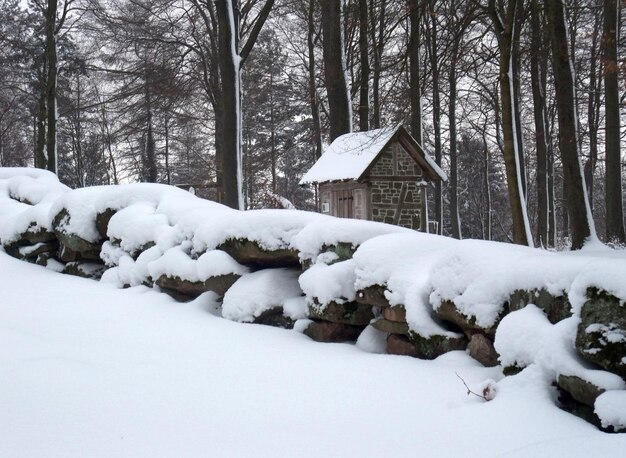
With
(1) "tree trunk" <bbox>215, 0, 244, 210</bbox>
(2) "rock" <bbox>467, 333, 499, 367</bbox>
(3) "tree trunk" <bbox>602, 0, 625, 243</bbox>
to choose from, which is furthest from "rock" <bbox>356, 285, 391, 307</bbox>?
(3) "tree trunk" <bbox>602, 0, 625, 243</bbox>

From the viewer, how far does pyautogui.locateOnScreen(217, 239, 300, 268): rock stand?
15.2ft

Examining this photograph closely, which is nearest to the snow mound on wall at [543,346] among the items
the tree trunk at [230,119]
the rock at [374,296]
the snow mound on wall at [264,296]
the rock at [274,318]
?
the rock at [374,296]

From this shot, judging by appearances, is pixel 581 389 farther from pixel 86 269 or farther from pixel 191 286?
pixel 86 269

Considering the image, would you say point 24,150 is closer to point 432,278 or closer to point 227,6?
point 227,6

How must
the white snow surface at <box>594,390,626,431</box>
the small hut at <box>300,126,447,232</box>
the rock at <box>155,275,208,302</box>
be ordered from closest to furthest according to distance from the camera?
the white snow surface at <box>594,390,626,431</box>
the rock at <box>155,275,208,302</box>
the small hut at <box>300,126,447,232</box>

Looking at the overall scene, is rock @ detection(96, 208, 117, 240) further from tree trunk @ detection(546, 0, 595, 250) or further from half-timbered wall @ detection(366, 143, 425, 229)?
half-timbered wall @ detection(366, 143, 425, 229)

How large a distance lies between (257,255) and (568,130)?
6.47 meters

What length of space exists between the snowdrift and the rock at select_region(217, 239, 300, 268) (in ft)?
0.04

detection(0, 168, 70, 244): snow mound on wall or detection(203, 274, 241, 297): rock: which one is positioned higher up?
detection(0, 168, 70, 244): snow mound on wall

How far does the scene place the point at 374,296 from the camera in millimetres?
3812

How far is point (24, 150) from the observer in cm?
2867

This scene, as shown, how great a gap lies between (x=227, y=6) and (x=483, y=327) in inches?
415

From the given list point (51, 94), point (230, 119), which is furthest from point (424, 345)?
point (51, 94)

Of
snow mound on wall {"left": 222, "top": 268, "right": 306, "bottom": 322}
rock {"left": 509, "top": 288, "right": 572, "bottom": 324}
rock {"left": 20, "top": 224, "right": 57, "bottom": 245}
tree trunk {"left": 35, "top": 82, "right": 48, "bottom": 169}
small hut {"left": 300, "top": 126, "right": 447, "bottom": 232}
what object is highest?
tree trunk {"left": 35, "top": 82, "right": 48, "bottom": 169}
